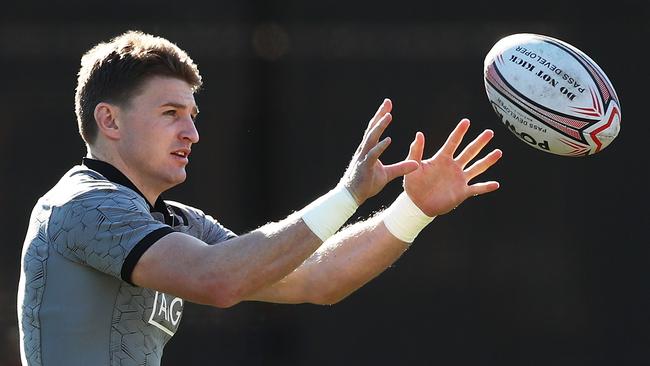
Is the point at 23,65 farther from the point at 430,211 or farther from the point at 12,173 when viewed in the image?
the point at 430,211

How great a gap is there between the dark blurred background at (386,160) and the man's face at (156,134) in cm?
204

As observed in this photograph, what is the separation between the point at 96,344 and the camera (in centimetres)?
322

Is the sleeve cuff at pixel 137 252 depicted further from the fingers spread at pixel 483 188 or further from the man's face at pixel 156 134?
the fingers spread at pixel 483 188

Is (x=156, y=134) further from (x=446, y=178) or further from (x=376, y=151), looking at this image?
(x=446, y=178)

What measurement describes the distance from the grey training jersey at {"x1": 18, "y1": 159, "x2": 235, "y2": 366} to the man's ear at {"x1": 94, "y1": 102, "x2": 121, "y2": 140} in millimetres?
187

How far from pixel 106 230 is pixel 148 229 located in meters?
0.12

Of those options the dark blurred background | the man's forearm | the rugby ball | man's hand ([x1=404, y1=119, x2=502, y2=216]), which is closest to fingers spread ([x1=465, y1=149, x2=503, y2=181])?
man's hand ([x1=404, y1=119, x2=502, y2=216])

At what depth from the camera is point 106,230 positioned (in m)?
3.12

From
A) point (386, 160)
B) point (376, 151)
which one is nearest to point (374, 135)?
point (376, 151)

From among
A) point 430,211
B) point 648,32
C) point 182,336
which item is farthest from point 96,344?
point 648,32

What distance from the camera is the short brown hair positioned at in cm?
349

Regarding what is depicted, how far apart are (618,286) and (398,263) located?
1.05 m

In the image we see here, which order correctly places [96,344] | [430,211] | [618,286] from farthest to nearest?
[618,286] → [430,211] → [96,344]

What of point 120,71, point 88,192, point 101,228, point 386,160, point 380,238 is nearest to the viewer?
point 101,228
